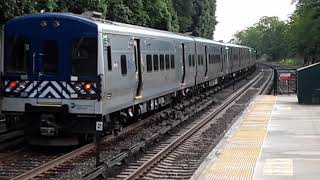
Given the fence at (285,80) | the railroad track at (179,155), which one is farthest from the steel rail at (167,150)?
the fence at (285,80)

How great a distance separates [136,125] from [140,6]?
22460 millimetres

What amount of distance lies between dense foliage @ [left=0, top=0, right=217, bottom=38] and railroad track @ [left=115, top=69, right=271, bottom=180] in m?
6.40

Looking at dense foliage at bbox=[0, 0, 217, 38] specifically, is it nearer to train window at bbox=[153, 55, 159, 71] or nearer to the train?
train window at bbox=[153, 55, 159, 71]

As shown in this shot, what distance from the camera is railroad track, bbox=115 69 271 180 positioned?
11.7 metres

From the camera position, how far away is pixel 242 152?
13281 mm

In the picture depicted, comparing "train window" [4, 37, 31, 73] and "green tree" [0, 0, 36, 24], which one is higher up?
"green tree" [0, 0, 36, 24]

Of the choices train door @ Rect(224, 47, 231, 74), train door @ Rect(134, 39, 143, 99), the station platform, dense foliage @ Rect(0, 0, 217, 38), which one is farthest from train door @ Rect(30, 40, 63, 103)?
train door @ Rect(224, 47, 231, 74)

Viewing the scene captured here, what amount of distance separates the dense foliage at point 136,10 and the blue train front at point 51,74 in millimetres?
5262

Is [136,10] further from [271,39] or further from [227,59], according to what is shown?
[271,39]

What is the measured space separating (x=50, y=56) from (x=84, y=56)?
0.78 meters

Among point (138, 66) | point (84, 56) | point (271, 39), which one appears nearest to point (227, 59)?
point (138, 66)

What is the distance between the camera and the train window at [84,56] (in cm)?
1337

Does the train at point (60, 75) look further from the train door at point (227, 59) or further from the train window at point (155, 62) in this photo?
the train door at point (227, 59)

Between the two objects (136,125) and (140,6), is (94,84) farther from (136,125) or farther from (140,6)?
(140,6)
